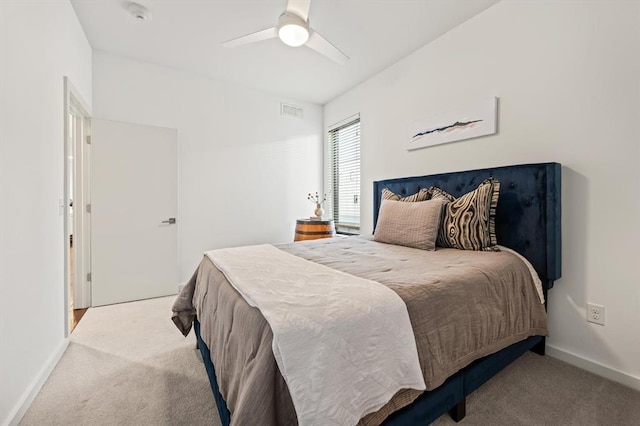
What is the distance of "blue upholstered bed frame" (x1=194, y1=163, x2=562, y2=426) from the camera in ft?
3.96

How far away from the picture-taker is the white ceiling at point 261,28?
7.14 ft

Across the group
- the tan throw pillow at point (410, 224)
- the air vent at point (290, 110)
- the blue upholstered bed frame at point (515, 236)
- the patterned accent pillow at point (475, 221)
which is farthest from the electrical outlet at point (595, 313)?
the air vent at point (290, 110)

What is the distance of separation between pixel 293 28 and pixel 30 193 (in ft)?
6.06

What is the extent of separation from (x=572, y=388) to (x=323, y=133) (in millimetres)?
3867

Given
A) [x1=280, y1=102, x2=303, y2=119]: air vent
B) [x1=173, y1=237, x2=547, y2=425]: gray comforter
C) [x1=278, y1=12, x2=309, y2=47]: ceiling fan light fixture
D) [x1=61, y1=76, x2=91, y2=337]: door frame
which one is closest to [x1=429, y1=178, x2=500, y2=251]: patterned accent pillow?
[x1=173, y1=237, x2=547, y2=425]: gray comforter

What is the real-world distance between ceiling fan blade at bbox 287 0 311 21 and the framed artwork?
1.47 metres

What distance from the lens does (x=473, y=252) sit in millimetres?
1826

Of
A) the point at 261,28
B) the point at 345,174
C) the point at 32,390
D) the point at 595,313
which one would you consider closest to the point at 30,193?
the point at 32,390

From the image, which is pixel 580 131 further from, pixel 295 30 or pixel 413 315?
pixel 295 30

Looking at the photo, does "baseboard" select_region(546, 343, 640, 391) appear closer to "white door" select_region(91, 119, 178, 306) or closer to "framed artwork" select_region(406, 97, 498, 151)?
"framed artwork" select_region(406, 97, 498, 151)

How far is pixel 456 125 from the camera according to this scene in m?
2.44

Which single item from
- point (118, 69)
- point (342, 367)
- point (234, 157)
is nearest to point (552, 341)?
point (342, 367)

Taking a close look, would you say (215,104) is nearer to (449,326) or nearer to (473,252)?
(473,252)

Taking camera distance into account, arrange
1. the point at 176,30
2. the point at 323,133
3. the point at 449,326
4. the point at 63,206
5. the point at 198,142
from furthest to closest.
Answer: the point at 323,133, the point at 198,142, the point at 176,30, the point at 63,206, the point at 449,326
